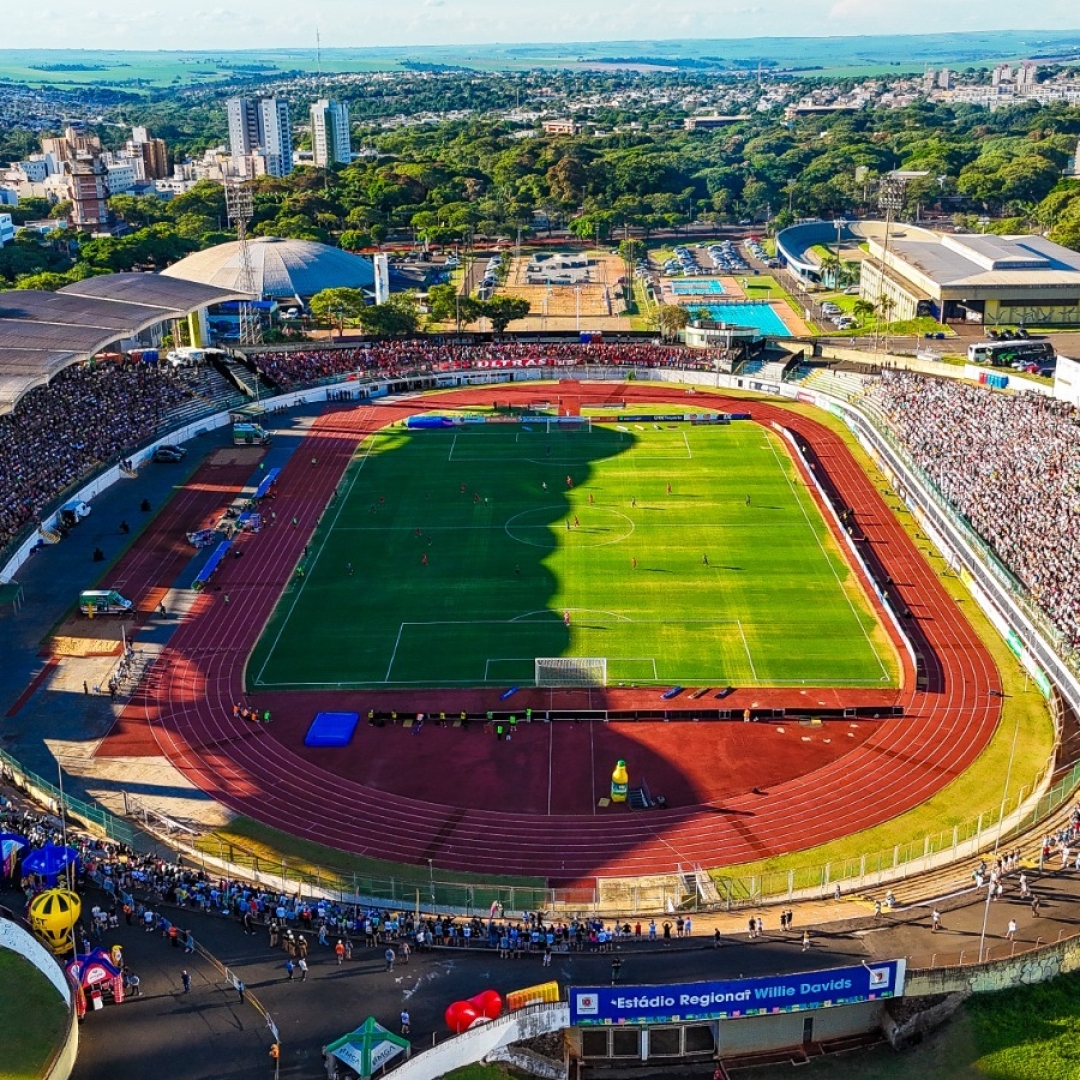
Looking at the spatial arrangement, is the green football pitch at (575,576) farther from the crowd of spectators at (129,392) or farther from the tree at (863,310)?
the tree at (863,310)

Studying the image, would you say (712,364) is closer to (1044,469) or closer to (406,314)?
(406,314)

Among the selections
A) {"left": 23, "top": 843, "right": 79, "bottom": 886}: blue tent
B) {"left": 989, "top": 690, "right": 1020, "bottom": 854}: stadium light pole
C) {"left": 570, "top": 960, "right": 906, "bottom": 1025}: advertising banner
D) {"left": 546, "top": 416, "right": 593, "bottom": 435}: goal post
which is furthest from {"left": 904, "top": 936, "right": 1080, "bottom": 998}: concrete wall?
{"left": 546, "top": 416, "right": 593, "bottom": 435}: goal post

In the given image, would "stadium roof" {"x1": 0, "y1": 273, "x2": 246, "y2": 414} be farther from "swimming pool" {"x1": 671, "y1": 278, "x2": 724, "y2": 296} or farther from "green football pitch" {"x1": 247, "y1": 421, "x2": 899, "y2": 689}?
"swimming pool" {"x1": 671, "y1": 278, "x2": 724, "y2": 296}

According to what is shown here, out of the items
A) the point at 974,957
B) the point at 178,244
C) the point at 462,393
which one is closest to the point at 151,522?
the point at 462,393

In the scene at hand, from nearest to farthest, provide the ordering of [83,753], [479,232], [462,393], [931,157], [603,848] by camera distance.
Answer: [603,848], [83,753], [462,393], [479,232], [931,157]

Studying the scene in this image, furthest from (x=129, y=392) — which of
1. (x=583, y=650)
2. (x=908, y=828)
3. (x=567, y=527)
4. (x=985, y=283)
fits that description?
(x=985, y=283)
